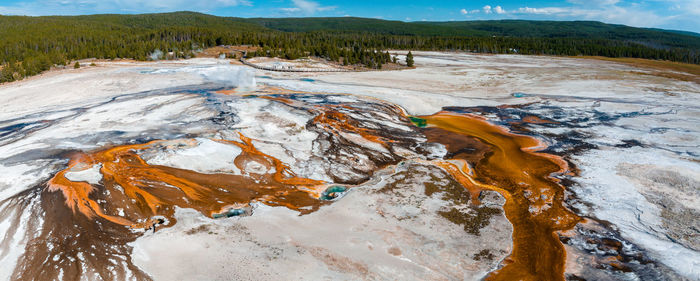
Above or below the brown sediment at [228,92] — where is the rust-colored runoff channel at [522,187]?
below

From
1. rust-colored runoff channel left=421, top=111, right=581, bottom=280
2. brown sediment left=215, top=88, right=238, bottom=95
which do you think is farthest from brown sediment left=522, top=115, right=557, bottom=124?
brown sediment left=215, top=88, right=238, bottom=95

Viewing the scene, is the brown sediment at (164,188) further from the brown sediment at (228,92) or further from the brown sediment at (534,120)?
the brown sediment at (534,120)

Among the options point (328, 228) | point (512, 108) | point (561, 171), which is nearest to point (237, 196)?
point (328, 228)

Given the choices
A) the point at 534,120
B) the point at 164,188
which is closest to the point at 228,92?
the point at 164,188

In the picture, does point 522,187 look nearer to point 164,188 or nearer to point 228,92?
point 164,188

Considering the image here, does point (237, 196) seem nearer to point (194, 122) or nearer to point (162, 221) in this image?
point (162, 221)

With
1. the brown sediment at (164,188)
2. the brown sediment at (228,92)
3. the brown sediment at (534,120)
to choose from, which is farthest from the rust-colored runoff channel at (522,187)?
the brown sediment at (228,92)
